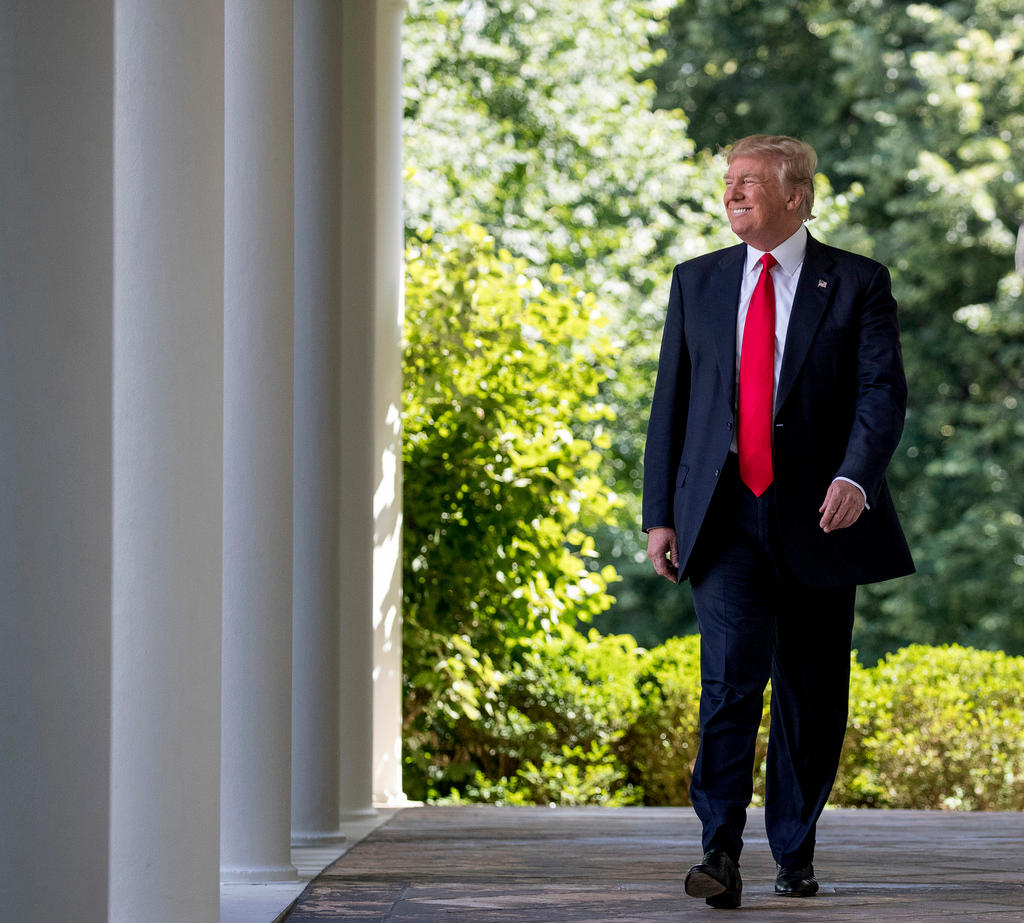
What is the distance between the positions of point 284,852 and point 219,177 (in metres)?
1.86

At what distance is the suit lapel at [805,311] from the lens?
3586 millimetres

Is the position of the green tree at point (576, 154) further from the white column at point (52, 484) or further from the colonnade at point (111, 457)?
the white column at point (52, 484)

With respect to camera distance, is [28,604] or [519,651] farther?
[519,651]

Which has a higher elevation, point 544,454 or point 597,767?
point 544,454

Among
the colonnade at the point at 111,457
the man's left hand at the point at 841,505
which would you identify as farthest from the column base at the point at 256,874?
the man's left hand at the point at 841,505

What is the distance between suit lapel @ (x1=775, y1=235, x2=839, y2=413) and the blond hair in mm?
128

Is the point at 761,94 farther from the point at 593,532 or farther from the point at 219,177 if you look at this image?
the point at 219,177

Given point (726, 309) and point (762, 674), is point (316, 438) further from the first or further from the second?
point (762, 674)

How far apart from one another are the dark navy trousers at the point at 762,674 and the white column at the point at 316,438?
134 centimetres

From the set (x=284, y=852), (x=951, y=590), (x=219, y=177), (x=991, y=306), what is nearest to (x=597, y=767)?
(x=284, y=852)

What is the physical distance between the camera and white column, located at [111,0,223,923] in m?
2.33

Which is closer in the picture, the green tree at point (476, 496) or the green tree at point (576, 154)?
the green tree at point (476, 496)

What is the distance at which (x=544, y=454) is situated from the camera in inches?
301

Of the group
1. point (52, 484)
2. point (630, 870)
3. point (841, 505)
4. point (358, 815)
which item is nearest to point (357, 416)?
point (358, 815)
